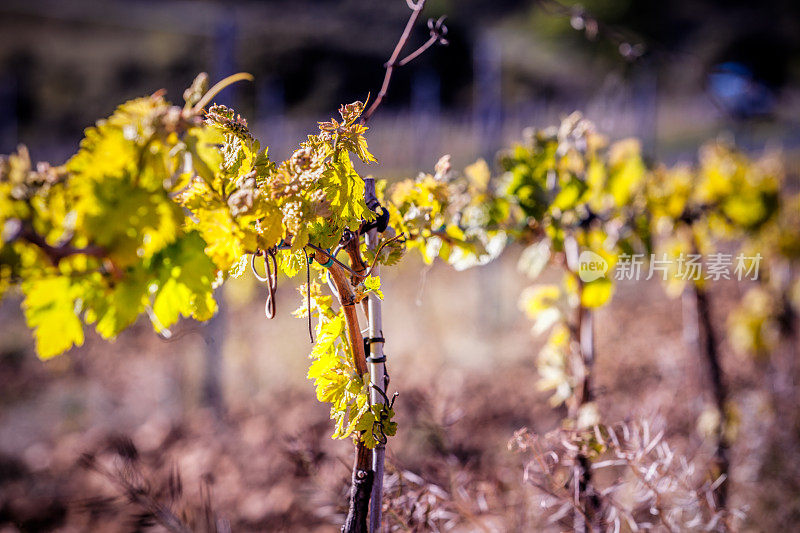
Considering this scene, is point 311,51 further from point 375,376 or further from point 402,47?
point 375,376

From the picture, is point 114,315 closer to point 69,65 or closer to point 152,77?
point 152,77

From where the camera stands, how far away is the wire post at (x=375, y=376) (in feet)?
2.91

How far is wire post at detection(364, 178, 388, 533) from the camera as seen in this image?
2.91ft

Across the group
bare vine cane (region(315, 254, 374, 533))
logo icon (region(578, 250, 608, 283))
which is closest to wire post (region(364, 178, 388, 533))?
bare vine cane (region(315, 254, 374, 533))

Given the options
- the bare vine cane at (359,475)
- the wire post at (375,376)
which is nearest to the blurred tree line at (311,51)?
the wire post at (375,376)

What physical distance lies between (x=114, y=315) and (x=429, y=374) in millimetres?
3544

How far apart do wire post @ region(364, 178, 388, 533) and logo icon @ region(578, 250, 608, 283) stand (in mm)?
829

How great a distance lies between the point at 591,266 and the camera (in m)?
1.52

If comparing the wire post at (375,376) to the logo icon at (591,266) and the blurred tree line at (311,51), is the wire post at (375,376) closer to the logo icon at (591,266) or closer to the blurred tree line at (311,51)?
the logo icon at (591,266)

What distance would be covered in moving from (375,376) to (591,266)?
88cm

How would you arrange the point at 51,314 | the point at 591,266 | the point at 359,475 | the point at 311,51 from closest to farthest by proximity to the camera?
the point at 51,314 < the point at 359,475 < the point at 591,266 < the point at 311,51

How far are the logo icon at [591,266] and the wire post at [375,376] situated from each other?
83 cm

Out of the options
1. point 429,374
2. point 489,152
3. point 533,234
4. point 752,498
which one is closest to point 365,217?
point 533,234

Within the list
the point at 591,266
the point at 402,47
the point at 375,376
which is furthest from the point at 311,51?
the point at 375,376
